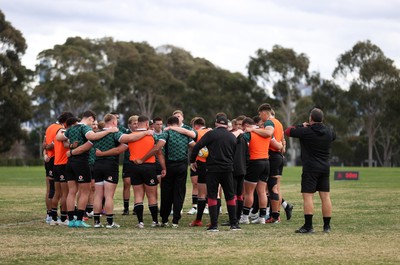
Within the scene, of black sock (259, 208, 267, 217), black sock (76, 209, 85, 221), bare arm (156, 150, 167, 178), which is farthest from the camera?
black sock (259, 208, 267, 217)

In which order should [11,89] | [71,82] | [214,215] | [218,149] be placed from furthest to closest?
1. [71,82]
2. [11,89]
3. [218,149]
4. [214,215]

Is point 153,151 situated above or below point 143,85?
below

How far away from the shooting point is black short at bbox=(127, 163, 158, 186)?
16.0 metres

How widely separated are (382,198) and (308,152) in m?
11.7

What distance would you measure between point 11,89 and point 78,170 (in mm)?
67936

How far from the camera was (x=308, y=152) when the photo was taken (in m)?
14.7

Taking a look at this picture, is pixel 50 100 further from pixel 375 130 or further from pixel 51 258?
pixel 51 258

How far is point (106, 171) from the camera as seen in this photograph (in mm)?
15766

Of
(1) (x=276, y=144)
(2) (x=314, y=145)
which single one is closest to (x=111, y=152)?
(1) (x=276, y=144)

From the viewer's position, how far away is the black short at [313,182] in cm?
1451

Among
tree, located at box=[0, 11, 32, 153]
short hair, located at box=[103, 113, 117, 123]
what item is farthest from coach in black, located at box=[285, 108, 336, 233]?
tree, located at box=[0, 11, 32, 153]

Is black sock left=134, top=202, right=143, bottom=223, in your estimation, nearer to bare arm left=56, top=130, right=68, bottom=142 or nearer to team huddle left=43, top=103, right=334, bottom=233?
team huddle left=43, top=103, right=334, bottom=233

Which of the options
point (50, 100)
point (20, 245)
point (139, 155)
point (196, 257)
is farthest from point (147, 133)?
point (50, 100)

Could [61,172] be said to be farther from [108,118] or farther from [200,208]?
[200,208]
